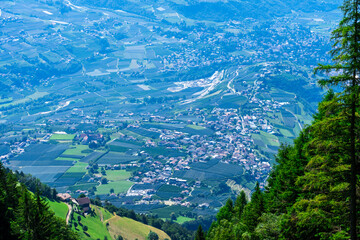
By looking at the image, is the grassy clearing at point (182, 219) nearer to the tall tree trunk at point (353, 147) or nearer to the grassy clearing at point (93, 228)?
the grassy clearing at point (93, 228)

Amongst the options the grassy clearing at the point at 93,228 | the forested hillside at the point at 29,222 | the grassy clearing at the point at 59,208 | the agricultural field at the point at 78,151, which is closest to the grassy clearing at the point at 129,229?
the grassy clearing at the point at 93,228

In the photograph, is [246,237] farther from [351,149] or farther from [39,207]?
[39,207]

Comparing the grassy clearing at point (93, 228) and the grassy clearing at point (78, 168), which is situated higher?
the grassy clearing at point (78, 168)

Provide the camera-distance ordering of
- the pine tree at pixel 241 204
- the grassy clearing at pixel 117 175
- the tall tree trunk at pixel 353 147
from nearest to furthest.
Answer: the tall tree trunk at pixel 353 147
the pine tree at pixel 241 204
the grassy clearing at pixel 117 175

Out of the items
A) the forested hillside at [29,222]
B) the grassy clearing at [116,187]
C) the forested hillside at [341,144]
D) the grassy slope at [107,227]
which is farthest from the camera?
the grassy clearing at [116,187]

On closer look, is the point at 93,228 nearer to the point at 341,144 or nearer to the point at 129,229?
the point at 129,229

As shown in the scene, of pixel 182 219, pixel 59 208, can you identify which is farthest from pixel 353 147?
pixel 182 219

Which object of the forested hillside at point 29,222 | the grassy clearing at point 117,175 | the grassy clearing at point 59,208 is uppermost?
→ the grassy clearing at point 117,175

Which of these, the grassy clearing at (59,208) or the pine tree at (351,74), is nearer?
the pine tree at (351,74)

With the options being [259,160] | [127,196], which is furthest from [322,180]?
[259,160]
